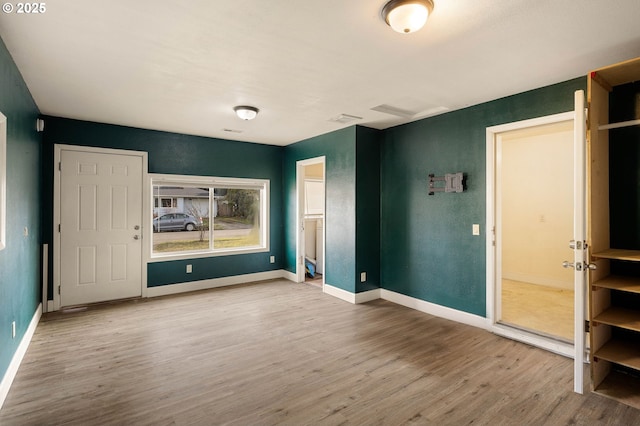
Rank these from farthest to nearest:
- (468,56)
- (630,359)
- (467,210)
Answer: (467,210) → (468,56) → (630,359)

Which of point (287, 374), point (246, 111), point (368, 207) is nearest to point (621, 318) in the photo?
point (287, 374)

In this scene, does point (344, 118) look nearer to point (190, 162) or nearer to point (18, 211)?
point (190, 162)

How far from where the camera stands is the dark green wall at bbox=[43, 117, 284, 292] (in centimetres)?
433

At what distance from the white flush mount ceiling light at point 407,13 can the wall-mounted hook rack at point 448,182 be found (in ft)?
7.51

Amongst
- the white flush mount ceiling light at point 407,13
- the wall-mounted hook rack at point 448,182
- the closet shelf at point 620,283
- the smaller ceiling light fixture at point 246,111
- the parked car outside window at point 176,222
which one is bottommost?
the closet shelf at point 620,283

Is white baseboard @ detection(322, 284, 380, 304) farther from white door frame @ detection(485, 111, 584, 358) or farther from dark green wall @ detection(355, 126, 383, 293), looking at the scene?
white door frame @ detection(485, 111, 584, 358)

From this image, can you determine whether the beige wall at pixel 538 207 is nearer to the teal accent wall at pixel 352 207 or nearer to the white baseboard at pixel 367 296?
the teal accent wall at pixel 352 207

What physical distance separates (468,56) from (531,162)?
152 inches

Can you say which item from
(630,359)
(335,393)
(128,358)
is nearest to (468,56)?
(630,359)

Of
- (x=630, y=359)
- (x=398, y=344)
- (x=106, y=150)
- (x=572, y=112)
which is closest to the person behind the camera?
(x=630, y=359)

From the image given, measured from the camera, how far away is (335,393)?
95.4 inches

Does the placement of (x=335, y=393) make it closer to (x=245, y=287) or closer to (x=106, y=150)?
(x=245, y=287)

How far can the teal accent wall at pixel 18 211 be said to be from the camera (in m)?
2.41

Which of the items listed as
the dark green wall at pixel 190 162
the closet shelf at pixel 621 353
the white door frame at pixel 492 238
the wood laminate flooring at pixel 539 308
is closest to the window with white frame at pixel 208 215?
the dark green wall at pixel 190 162
